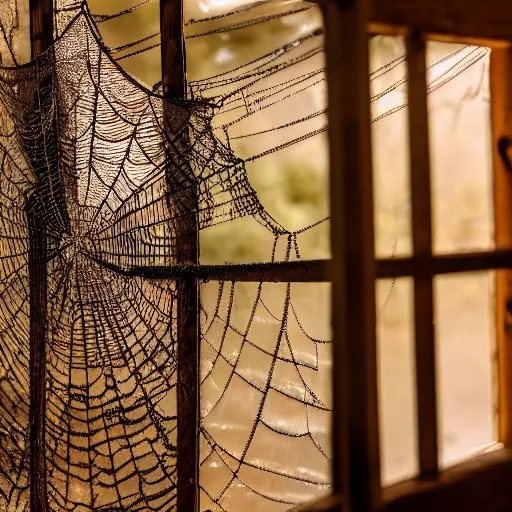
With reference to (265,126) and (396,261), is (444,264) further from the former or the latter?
(265,126)

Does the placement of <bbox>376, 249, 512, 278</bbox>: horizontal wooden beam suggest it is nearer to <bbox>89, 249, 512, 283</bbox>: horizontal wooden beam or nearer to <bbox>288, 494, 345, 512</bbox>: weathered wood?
<bbox>89, 249, 512, 283</bbox>: horizontal wooden beam

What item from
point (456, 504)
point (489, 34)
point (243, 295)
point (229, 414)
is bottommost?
point (229, 414)

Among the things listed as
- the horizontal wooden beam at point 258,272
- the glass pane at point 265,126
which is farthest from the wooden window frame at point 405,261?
the glass pane at point 265,126

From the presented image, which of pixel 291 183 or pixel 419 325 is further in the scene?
pixel 291 183

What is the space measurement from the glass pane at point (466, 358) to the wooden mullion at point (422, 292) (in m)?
0.04

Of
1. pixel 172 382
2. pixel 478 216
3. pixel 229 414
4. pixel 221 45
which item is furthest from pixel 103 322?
pixel 478 216

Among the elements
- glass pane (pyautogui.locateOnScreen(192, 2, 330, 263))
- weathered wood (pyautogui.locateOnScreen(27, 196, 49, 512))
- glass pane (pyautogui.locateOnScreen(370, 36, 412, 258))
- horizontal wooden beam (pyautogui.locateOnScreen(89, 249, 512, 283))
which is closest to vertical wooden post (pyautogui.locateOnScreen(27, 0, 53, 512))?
weathered wood (pyautogui.locateOnScreen(27, 196, 49, 512))

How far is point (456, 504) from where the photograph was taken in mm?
373

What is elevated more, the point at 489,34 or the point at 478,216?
the point at 489,34

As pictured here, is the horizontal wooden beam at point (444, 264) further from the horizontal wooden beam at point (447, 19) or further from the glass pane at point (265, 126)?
the glass pane at point (265, 126)

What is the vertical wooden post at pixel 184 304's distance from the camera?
85cm

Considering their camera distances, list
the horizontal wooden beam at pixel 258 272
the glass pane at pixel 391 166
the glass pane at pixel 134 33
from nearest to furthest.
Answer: the glass pane at pixel 391 166
the horizontal wooden beam at pixel 258 272
the glass pane at pixel 134 33

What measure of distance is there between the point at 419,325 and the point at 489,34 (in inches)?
8.4

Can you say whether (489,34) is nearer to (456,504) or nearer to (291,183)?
(456,504)
